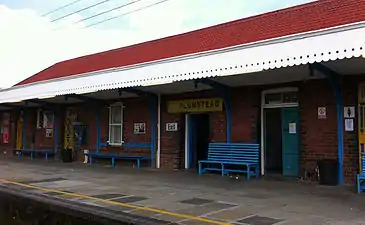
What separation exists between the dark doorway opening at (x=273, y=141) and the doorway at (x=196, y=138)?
2.40 meters

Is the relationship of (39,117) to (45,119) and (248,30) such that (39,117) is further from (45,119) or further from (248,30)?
(248,30)

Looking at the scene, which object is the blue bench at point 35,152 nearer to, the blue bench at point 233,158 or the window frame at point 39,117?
the window frame at point 39,117

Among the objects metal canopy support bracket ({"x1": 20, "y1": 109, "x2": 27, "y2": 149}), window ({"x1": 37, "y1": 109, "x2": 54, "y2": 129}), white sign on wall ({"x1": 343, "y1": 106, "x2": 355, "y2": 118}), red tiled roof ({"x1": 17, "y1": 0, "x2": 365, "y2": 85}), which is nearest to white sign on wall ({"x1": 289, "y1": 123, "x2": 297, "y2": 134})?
white sign on wall ({"x1": 343, "y1": 106, "x2": 355, "y2": 118})

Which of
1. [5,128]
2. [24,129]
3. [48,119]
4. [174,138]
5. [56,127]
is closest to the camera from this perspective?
[174,138]

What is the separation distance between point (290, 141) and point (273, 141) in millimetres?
1591

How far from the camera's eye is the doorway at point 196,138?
1562 cm

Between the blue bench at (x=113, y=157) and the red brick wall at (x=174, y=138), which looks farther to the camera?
the blue bench at (x=113, y=157)

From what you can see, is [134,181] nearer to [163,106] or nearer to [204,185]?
[204,185]

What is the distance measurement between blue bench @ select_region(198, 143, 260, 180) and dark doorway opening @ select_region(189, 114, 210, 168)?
5.51 feet

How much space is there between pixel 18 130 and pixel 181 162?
1282 cm

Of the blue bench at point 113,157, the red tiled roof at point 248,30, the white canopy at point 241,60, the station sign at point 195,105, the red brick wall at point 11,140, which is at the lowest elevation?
the blue bench at point 113,157

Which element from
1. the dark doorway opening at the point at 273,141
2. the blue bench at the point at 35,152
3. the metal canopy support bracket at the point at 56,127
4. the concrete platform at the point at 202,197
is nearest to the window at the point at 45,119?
the metal canopy support bracket at the point at 56,127

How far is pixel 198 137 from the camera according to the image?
16.0 m

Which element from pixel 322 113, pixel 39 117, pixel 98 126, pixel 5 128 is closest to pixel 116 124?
pixel 98 126
